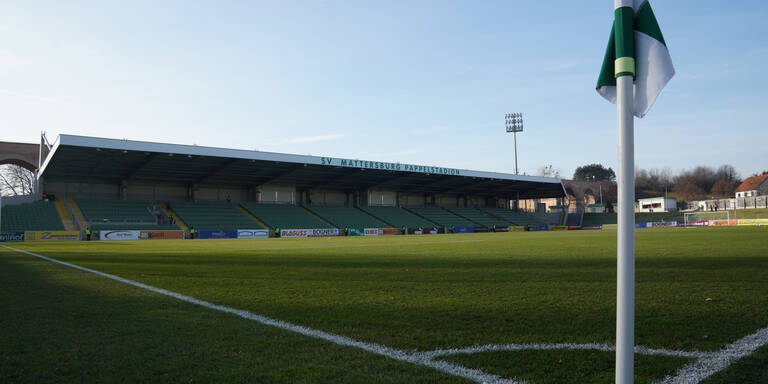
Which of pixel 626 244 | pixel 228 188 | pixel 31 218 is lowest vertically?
pixel 31 218

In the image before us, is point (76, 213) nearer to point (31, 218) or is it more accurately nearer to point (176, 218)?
point (31, 218)

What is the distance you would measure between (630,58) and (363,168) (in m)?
41.9

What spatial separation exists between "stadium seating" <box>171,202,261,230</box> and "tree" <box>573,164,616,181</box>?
10083 cm

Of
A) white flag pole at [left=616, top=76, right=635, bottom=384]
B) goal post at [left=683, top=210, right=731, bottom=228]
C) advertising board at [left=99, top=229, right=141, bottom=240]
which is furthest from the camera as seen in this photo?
goal post at [left=683, top=210, right=731, bottom=228]

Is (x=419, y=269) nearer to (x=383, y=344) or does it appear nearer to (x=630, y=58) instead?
(x=383, y=344)

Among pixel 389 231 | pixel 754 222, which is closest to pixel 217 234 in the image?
pixel 389 231

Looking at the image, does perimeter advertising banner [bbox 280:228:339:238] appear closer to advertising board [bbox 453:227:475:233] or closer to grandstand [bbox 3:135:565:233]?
grandstand [bbox 3:135:565:233]

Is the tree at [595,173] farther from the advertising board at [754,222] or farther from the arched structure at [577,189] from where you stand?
the advertising board at [754,222]

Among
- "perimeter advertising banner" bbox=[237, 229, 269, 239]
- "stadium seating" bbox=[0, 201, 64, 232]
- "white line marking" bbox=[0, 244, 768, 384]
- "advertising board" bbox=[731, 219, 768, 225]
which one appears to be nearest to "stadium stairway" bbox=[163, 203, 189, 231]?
"perimeter advertising banner" bbox=[237, 229, 269, 239]

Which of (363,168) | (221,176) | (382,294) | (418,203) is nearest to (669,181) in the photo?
(418,203)

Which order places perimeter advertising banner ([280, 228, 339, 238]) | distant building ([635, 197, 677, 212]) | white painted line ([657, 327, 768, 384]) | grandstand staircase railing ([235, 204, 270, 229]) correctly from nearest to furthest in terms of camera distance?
white painted line ([657, 327, 768, 384])
perimeter advertising banner ([280, 228, 339, 238])
grandstand staircase railing ([235, 204, 270, 229])
distant building ([635, 197, 677, 212])

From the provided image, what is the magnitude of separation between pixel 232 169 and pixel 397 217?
1978 cm

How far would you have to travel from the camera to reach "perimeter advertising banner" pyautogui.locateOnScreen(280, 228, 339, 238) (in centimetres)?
3994

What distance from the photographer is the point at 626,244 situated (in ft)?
6.27
